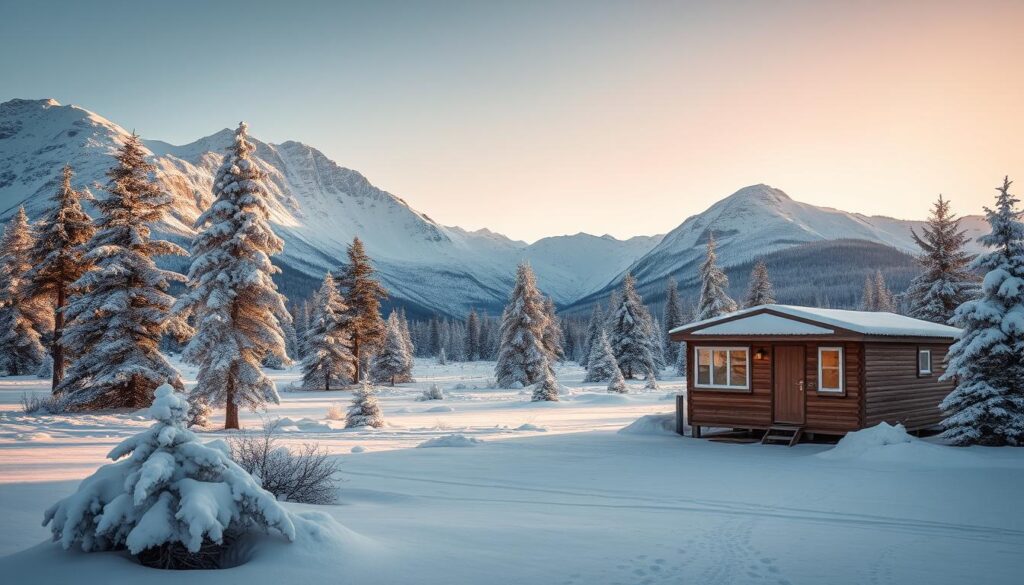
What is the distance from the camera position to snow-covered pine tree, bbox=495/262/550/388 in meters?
48.3

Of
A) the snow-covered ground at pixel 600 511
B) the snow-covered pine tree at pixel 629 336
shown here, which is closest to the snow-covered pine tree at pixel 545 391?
the snow-covered ground at pixel 600 511

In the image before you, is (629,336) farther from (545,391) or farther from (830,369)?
(830,369)

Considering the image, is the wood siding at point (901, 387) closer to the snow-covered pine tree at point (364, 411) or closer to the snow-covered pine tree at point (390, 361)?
the snow-covered pine tree at point (364, 411)

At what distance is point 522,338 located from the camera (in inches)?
1907

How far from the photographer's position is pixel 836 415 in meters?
19.1

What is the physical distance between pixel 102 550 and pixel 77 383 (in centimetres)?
2209

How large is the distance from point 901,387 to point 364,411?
1739 centimetres

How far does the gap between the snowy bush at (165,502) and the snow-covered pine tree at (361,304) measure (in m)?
42.8

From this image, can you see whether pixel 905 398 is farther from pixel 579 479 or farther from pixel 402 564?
pixel 402 564

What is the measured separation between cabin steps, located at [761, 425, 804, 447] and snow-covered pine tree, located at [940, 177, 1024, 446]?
144 inches

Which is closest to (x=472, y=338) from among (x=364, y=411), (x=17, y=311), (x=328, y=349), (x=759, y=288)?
(x=759, y=288)

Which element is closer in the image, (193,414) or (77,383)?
(193,414)

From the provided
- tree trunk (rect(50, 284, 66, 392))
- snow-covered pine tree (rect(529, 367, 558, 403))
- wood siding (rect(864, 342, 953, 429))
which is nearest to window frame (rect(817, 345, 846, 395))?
wood siding (rect(864, 342, 953, 429))

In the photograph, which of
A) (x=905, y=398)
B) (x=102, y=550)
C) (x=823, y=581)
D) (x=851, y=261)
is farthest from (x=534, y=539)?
(x=851, y=261)
